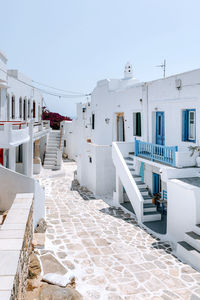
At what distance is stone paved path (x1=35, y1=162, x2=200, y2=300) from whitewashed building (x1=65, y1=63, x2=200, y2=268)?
861mm

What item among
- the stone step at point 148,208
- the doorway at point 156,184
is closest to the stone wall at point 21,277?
the stone step at point 148,208

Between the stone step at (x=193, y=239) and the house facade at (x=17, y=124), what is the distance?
25.6ft

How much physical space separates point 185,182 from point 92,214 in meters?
4.90

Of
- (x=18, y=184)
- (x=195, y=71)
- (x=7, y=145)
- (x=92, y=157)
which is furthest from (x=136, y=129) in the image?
(x=18, y=184)

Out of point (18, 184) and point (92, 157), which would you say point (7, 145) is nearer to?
point (18, 184)

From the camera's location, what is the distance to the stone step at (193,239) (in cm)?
859

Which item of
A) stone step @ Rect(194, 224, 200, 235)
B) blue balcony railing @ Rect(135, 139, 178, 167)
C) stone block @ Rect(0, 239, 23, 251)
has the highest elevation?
blue balcony railing @ Rect(135, 139, 178, 167)

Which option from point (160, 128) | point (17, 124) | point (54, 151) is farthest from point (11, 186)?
point (54, 151)

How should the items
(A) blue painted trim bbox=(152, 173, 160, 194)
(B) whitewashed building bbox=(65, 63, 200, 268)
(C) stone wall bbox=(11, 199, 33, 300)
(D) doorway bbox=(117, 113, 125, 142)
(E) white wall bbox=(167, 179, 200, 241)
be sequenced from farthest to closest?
1. (D) doorway bbox=(117, 113, 125, 142)
2. (A) blue painted trim bbox=(152, 173, 160, 194)
3. (B) whitewashed building bbox=(65, 63, 200, 268)
4. (E) white wall bbox=(167, 179, 200, 241)
5. (C) stone wall bbox=(11, 199, 33, 300)

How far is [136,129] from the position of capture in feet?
55.4

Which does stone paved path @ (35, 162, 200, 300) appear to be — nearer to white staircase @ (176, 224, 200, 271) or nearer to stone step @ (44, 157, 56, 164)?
white staircase @ (176, 224, 200, 271)

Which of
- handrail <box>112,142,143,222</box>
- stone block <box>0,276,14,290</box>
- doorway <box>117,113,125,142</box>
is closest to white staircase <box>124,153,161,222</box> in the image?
handrail <box>112,142,143,222</box>

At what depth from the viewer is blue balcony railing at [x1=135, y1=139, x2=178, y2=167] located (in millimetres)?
11772

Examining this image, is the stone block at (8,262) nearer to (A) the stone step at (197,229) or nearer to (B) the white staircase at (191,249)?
(B) the white staircase at (191,249)
